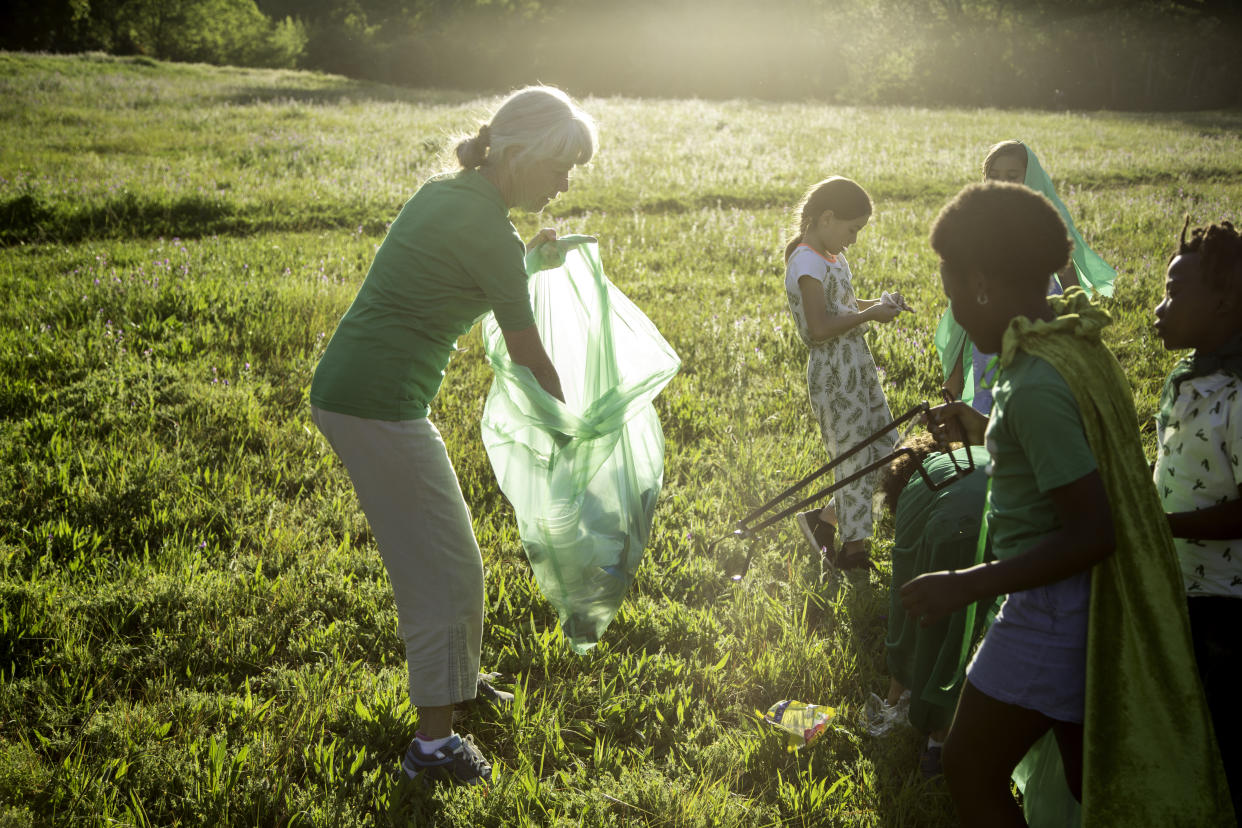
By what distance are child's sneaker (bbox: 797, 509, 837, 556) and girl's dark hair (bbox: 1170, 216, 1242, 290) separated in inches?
101

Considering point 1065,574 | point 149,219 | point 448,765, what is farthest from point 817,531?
point 149,219

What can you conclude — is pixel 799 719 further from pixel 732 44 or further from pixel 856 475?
pixel 732 44

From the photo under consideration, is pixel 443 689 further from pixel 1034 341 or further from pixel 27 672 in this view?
pixel 1034 341

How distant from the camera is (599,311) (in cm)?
354

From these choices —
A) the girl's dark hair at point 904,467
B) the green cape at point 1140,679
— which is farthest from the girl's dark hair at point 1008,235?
the girl's dark hair at point 904,467

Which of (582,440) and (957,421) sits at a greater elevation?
(957,421)

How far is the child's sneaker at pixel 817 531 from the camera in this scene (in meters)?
4.39

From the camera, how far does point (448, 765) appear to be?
292 centimetres

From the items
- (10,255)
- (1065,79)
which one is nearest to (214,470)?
(10,255)

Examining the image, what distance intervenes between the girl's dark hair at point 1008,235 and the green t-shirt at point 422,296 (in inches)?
51.8

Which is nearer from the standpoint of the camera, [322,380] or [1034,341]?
[1034,341]

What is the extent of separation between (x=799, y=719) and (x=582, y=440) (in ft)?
4.50

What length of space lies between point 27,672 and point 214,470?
1.78 metres

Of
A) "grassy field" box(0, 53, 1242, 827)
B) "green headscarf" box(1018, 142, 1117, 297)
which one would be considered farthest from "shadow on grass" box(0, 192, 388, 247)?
"green headscarf" box(1018, 142, 1117, 297)
